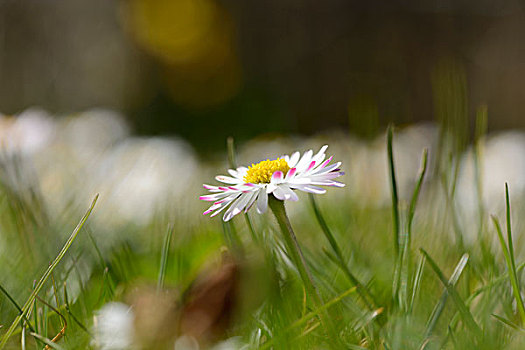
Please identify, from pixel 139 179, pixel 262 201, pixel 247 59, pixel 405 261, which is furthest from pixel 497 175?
pixel 247 59

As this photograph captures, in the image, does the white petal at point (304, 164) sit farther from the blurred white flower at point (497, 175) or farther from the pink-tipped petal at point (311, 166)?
the blurred white flower at point (497, 175)

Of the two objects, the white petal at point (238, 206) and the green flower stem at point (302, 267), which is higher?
the white petal at point (238, 206)

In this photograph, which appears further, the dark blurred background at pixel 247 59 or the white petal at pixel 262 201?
the dark blurred background at pixel 247 59

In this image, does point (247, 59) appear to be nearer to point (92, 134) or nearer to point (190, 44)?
point (190, 44)

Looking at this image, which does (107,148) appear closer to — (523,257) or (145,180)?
(145,180)

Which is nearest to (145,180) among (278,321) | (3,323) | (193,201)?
(193,201)

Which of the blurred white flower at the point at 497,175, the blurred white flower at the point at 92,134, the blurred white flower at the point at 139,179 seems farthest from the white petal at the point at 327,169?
the blurred white flower at the point at 92,134

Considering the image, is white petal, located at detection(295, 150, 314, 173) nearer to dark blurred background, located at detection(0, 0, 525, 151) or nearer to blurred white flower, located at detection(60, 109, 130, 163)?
blurred white flower, located at detection(60, 109, 130, 163)

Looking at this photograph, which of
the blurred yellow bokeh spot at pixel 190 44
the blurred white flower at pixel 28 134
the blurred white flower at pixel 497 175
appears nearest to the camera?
the blurred white flower at pixel 28 134
